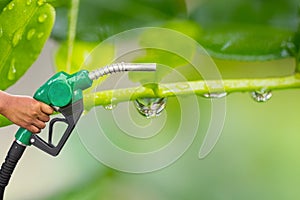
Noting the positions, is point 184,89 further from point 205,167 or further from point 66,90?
point 205,167

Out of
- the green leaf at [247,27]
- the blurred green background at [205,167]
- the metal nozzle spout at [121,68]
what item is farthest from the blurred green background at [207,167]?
the metal nozzle spout at [121,68]

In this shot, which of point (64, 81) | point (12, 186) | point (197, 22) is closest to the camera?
point (64, 81)

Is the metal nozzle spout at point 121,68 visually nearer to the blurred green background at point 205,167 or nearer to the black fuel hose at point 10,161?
the black fuel hose at point 10,161

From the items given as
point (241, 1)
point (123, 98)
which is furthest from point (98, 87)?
point (241, 1)

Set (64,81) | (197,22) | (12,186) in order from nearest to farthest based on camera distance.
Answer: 1. (64,81)
2. (197,22)
3. (12,186)

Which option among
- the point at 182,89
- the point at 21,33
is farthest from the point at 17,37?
the point at 182,89

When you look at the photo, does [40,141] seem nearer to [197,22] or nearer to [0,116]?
[0,116]
